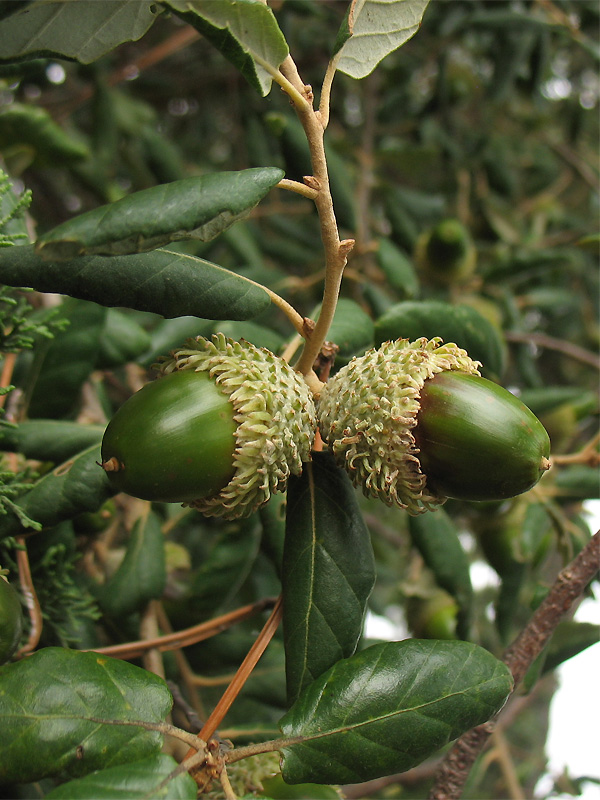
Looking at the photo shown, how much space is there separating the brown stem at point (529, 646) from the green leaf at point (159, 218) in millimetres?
717

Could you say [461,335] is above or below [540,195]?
above

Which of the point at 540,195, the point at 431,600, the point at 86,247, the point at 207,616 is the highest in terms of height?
the point at 86,247

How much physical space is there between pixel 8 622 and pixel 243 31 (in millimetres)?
775

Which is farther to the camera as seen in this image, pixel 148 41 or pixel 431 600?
pixel 148 41

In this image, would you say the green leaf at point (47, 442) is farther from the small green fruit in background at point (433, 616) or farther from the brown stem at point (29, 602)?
the small green fruit in background at point (433, 616)

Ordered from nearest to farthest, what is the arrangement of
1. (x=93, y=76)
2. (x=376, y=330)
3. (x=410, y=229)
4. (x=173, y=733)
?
(x=173, y=733) < (x=376, y=330) < (x=410, y=229) < (x=93, y=76)

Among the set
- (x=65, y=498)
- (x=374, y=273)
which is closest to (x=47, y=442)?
(x=65, y=498)

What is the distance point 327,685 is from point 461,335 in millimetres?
674

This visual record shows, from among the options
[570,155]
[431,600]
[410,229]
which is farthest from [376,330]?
[570,155]

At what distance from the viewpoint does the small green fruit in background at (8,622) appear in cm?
88

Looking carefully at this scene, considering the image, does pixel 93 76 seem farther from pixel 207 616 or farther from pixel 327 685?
pixel 327 685

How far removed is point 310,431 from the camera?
3.29 feet

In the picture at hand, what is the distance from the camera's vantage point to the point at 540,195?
9.59 feet

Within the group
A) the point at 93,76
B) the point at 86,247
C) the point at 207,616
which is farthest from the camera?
the point at 93,76
